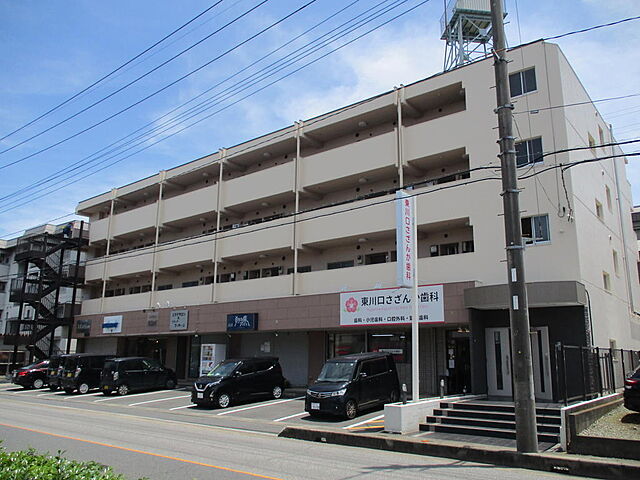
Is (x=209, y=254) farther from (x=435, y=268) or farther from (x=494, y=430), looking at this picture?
(x=494, y=430)

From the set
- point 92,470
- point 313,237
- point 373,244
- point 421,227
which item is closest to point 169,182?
point 313,237

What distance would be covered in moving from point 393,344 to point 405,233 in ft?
23.1

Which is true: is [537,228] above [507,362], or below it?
above

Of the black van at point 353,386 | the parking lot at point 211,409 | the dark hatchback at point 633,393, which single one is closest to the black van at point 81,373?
the parking lot at point 211,409

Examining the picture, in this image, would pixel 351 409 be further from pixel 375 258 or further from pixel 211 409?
pixel 375 258

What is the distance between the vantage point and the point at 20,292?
37.8m

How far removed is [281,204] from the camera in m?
29.8

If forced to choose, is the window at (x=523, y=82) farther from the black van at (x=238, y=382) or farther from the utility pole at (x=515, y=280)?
the black van at (x=238, y=382)

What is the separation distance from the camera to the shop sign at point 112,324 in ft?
109

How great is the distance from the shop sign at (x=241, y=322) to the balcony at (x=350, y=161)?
7021 millimetres

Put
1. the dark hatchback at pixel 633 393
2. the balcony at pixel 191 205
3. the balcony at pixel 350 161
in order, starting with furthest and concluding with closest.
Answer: the balcony at pixel 191 205 < the balcony at pixel 350 161 < the dark hatchback at pixel 633 393

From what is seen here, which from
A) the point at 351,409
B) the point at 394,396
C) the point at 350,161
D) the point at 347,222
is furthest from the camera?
the point at 350,161

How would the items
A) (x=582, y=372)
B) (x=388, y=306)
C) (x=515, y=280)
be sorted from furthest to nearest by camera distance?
(x=388, y=306), (x=582, y=372), (x=515, y=280)

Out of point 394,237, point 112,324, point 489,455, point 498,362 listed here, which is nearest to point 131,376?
point 112,324
